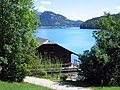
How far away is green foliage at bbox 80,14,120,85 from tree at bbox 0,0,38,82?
6.58 m

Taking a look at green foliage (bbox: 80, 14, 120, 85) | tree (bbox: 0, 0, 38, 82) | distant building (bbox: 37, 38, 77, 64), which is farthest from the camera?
distant building (bbox: 37, 38, 77, 64)

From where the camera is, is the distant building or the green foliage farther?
the distant building

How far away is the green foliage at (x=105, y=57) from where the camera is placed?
3086cm

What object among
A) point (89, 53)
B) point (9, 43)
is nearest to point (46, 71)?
point (89, 53)

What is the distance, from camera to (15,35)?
28.0 m

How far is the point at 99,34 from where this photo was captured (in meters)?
31.8

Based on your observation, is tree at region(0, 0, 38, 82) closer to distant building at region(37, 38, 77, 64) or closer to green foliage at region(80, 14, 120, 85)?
green foliage at region(80, 14, 120, 85)

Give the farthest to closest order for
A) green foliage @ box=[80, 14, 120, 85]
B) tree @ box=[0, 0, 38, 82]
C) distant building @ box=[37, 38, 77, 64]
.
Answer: distant building @ box=[37, 38, 77, 64], green foliage @ box=[80, 14, 120, 85], tree @ box=[0, 0, 38, 82]

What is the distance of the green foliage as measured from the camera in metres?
30.9

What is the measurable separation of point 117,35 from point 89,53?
11.6 feet

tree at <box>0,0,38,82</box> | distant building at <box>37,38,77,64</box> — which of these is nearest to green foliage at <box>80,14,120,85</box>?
tree at <box>0,0,38,82</box>

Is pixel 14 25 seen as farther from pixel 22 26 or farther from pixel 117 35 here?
pixel 117 35

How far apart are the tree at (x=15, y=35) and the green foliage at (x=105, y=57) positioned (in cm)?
658

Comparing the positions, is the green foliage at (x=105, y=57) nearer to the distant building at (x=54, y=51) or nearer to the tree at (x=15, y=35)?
the tree at (x=15, y=35)
